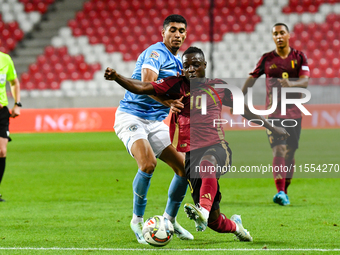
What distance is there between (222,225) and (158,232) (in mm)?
541

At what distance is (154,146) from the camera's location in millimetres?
4645

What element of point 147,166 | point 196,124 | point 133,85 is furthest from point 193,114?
point 147,166

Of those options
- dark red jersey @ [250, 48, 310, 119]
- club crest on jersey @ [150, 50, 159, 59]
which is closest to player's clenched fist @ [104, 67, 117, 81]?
club crest on jersey @ [150, 50, 159, 59]

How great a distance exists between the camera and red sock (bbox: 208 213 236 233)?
3.95 m

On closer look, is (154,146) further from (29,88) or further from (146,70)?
(29,88)

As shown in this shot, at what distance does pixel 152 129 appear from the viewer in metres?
4.70

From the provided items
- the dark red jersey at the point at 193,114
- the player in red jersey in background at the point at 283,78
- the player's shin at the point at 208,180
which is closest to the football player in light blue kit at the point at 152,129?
the dark red jersey at the point at 193,114

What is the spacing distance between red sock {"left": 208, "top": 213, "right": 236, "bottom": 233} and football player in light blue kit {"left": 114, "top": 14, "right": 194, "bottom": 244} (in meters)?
0.48

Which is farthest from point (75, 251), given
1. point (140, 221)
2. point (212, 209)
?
point (212, 209)

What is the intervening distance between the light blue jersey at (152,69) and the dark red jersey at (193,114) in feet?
1.21

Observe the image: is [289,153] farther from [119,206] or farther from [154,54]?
[154,54]

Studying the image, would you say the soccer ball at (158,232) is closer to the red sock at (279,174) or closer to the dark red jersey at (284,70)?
the red sock at (279,174)

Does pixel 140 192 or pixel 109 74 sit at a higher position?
pixel 109 74

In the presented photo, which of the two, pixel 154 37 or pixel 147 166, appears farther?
pixel 154 37
